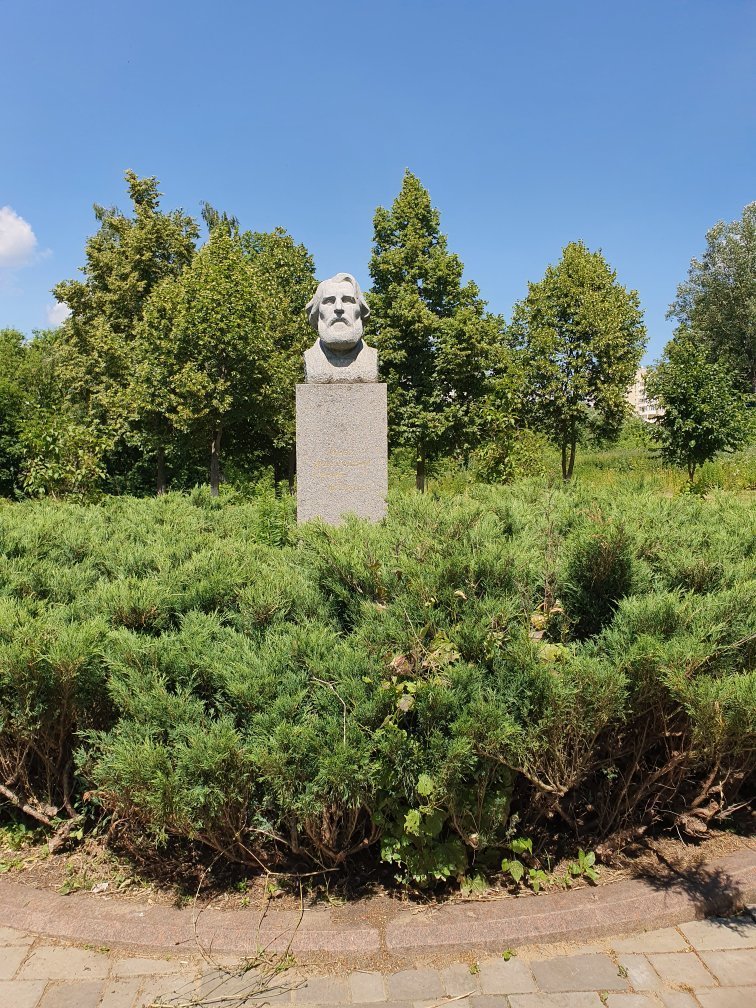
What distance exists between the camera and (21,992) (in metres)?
2.16

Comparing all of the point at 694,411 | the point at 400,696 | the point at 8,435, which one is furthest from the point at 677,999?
the point at 8,435

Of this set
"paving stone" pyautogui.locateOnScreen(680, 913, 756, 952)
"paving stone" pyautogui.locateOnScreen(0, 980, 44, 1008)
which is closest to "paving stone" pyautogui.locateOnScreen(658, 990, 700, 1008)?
"paving stone" pyautogui.locateOnScreen(680, 913, 756, 952)

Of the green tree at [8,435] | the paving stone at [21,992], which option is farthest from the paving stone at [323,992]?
the green tree at [8,435]

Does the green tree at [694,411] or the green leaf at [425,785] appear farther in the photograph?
the green tree at [694,411]

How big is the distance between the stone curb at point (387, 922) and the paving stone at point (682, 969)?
0.47 feet

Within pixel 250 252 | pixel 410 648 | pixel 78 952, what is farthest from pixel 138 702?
pixel 250 252

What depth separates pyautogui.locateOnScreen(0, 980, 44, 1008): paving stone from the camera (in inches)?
83.2

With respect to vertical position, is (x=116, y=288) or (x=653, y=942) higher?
(x=116, y=288)

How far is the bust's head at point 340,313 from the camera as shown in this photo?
7109mm

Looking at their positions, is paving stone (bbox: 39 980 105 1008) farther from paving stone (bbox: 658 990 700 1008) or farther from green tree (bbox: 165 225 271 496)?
green tree (bbox: 165 225 271 496)

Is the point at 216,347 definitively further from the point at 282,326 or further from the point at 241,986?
the point at 241,986

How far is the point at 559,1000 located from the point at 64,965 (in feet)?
5.11

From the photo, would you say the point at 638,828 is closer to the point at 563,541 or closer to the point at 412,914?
the point at 412,914

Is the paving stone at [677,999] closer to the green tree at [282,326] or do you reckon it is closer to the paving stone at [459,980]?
the paving stone at [459,980]
